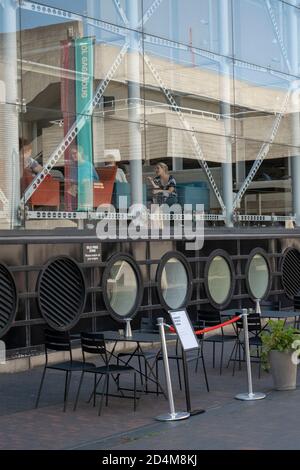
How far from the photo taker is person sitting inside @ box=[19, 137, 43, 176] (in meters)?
12.1

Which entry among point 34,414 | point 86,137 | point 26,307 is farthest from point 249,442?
point 86,137

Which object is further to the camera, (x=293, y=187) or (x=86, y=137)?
(x=293, y=187)

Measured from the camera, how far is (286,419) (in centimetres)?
792

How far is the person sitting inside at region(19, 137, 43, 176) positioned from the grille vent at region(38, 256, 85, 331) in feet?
4.98

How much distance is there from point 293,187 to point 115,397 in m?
10.6

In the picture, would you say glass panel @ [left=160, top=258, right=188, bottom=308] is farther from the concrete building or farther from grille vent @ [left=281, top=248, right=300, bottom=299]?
grille vent @ [left=281, top=248, right=300, bottom=299]

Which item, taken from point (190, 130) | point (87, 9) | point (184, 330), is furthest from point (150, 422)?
point (190, 130)

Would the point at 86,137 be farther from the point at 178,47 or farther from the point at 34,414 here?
the point at 34,414

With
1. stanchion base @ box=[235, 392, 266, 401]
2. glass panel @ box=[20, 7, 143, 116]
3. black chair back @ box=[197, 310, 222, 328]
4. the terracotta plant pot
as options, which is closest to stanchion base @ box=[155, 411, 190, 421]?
stanchion base @ box=[235, 392, 266, 401]

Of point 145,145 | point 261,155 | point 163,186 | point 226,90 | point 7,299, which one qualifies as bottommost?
point 7,299

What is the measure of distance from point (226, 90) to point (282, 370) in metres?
8.72

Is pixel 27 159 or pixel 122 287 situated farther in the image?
pixel 122 287

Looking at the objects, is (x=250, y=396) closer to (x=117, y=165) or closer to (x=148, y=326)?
(x=148, y=326)

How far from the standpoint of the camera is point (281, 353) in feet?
30.9
